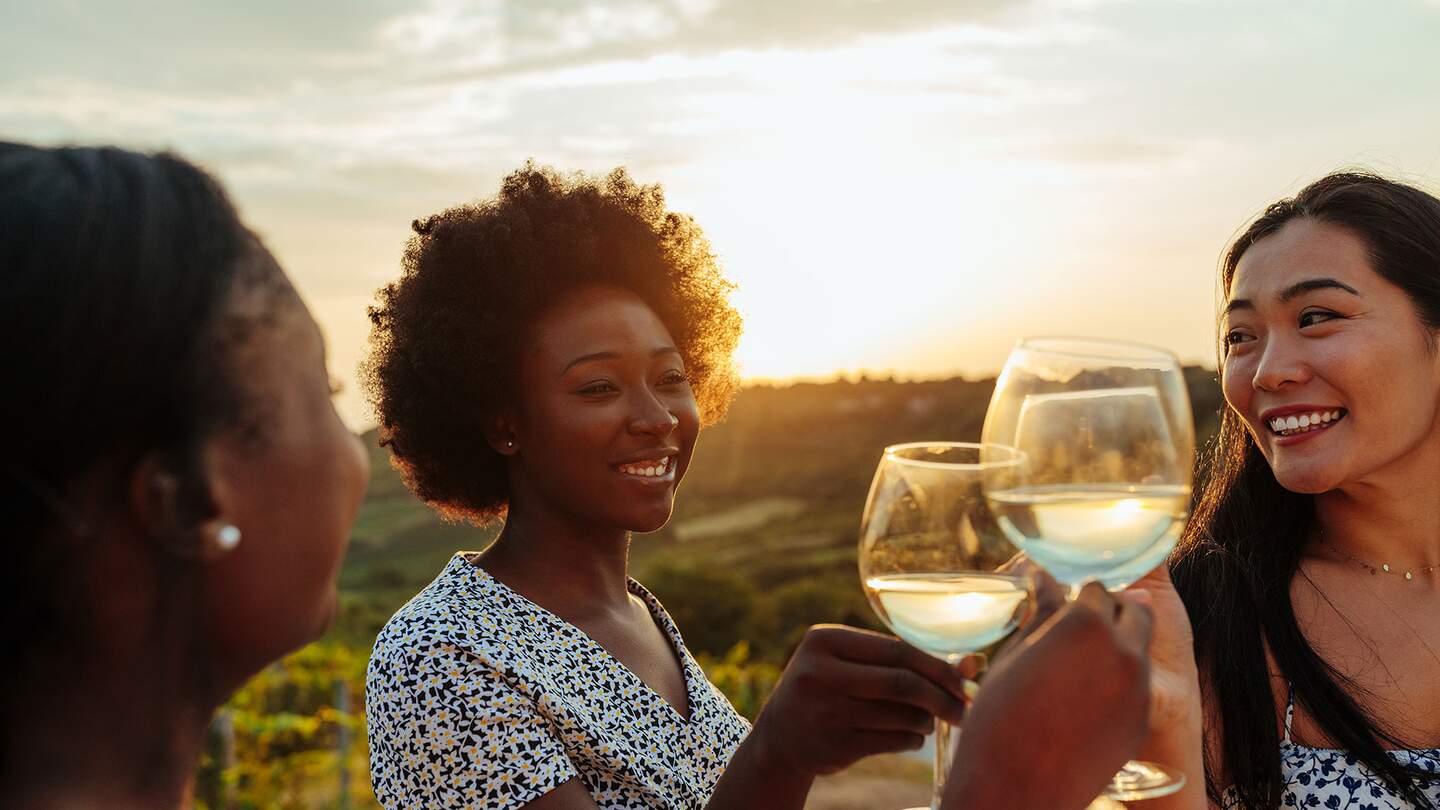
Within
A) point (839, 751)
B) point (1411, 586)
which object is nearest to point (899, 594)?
point (839, 751)

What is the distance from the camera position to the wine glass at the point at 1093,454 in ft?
6.33

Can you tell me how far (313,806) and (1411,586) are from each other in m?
9.63

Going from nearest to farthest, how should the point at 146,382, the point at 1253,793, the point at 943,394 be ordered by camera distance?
the point at 146,382 < the point at 1253,793 < the point at 943,394

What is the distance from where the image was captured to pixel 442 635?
9.12 ft

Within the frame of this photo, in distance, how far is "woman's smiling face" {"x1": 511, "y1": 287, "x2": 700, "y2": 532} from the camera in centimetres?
321

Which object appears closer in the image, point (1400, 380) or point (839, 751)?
point (839, 751)

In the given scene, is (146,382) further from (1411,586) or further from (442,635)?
(1411,586)

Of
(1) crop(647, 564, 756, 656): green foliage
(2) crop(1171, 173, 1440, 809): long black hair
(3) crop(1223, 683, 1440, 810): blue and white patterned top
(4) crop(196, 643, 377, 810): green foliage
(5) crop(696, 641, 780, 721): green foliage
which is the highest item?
(2) crop(1171, 173, 1440, 809): long black hair

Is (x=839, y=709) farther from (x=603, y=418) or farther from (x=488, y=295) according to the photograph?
(x=488, y=295)

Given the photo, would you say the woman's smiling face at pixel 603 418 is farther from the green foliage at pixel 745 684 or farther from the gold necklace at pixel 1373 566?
the green foliage at pixel 745 684

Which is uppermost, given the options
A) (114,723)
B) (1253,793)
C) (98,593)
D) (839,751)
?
(98,593)

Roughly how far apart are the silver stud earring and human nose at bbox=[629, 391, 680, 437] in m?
1.70

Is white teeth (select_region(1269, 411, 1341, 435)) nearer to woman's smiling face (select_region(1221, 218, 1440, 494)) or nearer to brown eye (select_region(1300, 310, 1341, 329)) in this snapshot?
woman's smiling face (select_region(1221, 218, 1440, 494))

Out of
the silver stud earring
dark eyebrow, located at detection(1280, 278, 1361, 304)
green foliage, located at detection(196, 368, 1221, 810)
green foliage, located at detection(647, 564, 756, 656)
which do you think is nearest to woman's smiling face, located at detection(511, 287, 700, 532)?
the silver stud earring
